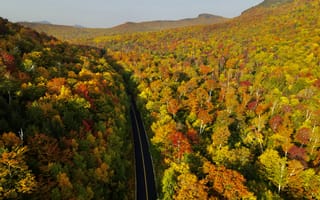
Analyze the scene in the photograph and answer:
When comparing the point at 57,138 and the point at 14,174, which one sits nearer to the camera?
Answer: the point at 14,174

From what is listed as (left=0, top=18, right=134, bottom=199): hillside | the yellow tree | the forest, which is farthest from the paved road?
the yellow tree

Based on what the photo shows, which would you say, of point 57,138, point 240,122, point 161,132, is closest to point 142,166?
point 161,132

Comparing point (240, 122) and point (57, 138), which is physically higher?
point (57, 138)

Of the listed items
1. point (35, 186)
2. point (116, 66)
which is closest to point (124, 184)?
point (35, 186)

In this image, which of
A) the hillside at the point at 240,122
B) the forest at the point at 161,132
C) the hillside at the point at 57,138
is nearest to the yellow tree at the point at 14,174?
the hillside at the point at 57,138

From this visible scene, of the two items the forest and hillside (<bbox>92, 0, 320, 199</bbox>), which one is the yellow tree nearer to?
the forest

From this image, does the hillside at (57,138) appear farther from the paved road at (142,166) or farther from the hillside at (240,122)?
the hillside at (240,122)

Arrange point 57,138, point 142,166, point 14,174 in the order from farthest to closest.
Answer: point 142,166 < point 57,138 < point 14,174

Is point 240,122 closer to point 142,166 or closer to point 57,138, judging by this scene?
point 142,166
